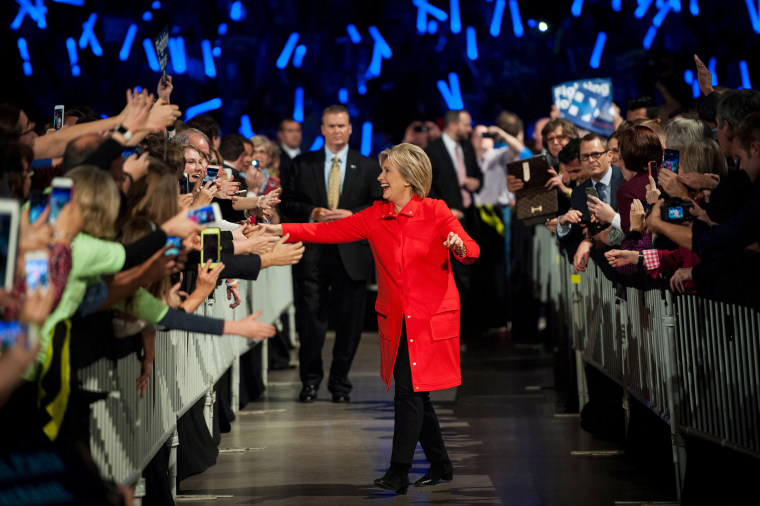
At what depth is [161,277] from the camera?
14.0 feet

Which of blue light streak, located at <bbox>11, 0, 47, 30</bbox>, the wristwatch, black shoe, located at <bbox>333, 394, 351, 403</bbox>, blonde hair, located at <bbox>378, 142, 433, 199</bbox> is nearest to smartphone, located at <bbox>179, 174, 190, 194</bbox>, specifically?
blonde hair, located at <bbox>378, 142, 433, 199</bbox>

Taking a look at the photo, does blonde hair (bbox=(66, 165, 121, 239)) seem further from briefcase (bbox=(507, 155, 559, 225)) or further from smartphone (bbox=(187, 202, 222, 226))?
briefcase (bbox=(507, 155, 559, 225))

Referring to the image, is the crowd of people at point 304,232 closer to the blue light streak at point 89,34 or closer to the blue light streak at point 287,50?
the blue light streak at point 89,34

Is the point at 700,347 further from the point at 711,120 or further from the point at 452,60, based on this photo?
the point at 452,60

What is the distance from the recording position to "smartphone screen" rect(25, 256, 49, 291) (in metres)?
3.32

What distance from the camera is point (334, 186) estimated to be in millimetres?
8875

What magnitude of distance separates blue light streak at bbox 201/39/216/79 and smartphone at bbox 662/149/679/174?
9968 mm

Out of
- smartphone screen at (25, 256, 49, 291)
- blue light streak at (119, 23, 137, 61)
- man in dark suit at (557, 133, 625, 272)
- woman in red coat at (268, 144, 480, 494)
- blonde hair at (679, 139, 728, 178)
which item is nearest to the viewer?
smartphone screen at (25, 256, 49, 291)

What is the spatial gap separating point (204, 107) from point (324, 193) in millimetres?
5674

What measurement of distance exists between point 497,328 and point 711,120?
6503 millimetres

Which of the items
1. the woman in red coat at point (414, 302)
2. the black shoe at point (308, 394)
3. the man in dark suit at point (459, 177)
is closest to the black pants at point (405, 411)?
the woman in red coat at point (414, 302)

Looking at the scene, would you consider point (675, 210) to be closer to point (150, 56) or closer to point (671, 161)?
point (671, 161)

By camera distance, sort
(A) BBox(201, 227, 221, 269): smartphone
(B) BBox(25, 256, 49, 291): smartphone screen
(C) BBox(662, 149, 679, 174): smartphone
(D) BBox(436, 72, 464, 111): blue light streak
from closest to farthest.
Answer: (B) BBox(25, 256, 49, 291): smartphone screen
(A) BBox(201, 227, 221, 269): smartphone
(C) BBox(662, 149, 679, 174): smartphone
(D) BBox(436, 72, 464, 111): blue light streak

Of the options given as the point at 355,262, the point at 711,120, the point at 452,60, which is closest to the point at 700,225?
the point at 711,120
